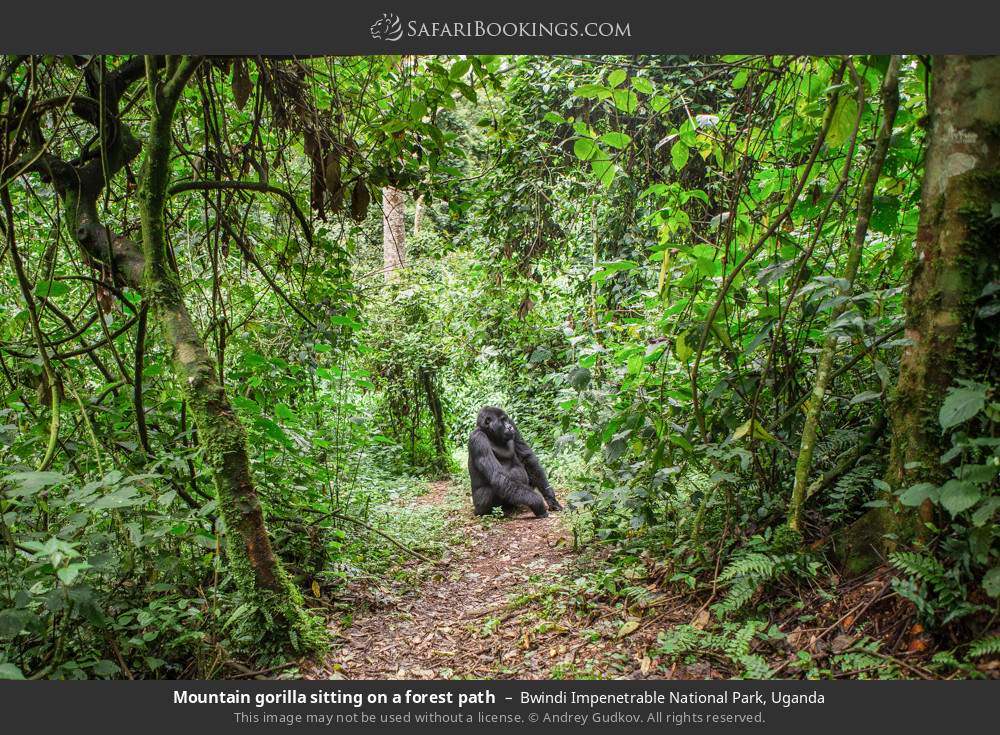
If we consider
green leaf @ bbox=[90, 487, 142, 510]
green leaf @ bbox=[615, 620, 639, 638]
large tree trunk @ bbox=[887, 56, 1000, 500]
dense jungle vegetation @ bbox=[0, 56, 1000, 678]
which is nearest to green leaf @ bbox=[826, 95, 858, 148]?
dense jungle vegetation @ bbox=[0, 56, 1000, 678]

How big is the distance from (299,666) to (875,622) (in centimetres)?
212

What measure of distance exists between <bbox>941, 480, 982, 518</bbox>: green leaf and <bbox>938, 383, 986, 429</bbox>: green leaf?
186 mm

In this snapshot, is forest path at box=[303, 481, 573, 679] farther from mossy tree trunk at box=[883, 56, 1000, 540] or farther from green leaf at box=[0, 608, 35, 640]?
mossy tree trunk at box=[883, 56, 1000, 540]

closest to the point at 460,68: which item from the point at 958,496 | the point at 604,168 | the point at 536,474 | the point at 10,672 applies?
the point at 604,168

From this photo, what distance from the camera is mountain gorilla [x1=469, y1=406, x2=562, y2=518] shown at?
5.51m

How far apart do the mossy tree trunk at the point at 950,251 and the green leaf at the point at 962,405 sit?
0.80 ft

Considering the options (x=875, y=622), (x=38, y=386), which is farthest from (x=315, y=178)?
(x=875, y=622)

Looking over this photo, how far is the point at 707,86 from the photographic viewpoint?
16.3ft

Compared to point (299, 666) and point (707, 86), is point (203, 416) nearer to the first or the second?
point (299, 666)

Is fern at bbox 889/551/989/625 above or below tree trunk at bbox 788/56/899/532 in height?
below

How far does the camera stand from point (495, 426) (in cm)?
601

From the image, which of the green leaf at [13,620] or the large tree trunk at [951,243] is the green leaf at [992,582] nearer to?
the large tree trunk at [951,243]

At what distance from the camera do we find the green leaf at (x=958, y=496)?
63.7 inches

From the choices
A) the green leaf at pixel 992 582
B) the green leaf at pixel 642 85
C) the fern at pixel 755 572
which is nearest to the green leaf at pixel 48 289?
the green leaf at pixel 642 85
